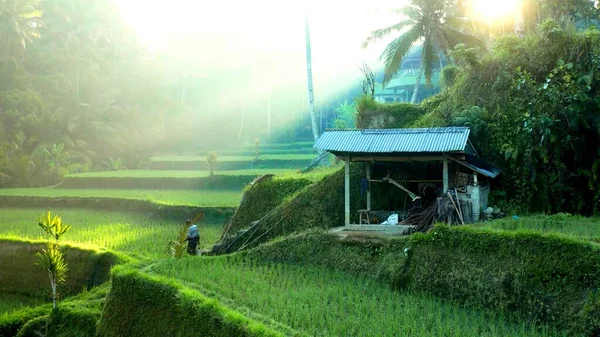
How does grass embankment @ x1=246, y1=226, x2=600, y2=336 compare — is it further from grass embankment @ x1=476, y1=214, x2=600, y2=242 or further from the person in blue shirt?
the person in blue shirt

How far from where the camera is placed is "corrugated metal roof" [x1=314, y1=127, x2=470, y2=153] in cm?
1092

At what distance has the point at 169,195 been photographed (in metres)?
22.0

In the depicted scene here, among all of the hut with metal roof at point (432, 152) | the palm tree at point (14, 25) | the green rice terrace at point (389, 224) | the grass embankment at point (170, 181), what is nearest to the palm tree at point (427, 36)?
the green rice terrace at point (389, 224)

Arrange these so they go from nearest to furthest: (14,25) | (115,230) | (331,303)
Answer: (331,303) → (115,230) → (14,25)

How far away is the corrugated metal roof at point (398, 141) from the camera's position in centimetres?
1092

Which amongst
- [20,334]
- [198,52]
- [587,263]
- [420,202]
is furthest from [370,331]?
[198,52]

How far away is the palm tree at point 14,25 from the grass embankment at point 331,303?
1224 inches

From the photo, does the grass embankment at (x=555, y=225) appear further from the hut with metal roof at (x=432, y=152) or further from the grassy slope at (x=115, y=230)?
the grassy slope at (x=115, y=230)

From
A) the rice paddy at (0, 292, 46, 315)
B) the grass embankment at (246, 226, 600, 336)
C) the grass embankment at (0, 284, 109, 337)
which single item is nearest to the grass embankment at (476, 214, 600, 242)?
the grass embankment at (246, 226, 600, 336)

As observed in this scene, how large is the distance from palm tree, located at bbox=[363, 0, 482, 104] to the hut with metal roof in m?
9.02

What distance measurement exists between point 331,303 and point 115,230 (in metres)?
10.8

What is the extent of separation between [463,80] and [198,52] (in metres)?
37.6

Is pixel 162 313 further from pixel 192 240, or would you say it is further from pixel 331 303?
pixel 192 240

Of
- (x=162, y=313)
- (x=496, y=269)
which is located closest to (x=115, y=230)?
(x=162, y=313)
